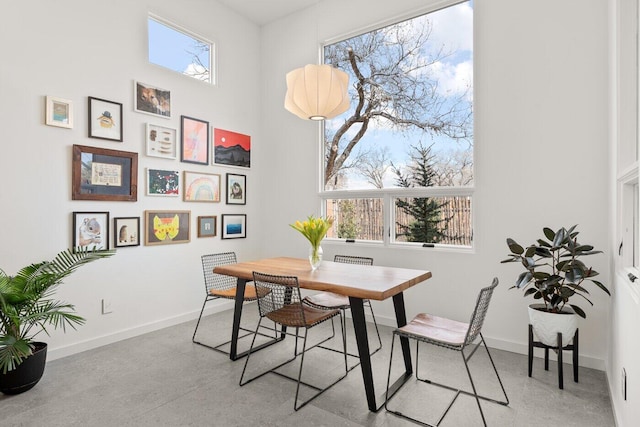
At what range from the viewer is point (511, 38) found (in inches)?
129

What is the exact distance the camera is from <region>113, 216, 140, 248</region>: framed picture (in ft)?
11.6

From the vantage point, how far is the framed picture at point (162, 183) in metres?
3.82

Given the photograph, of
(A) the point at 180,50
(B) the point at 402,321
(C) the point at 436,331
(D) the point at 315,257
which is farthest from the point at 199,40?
(C) the point at 436,331

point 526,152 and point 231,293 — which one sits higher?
point 526,152

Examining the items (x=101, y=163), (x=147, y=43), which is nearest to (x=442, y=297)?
(x=101, y=163)

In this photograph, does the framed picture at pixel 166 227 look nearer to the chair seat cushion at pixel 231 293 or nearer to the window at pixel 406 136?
the chair seat cushion at pixel 231 293

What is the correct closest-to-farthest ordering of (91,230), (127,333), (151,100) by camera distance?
(91,230), (127,333), (151,100)


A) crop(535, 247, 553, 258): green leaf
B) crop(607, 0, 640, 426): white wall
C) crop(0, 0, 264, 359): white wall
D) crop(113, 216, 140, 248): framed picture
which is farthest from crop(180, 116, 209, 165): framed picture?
crop(607, 0, 640, 426): white wall

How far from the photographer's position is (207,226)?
14.4ft

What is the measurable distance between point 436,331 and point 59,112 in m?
3.41

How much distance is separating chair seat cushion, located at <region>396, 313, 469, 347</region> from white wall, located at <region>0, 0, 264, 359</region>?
2700mm

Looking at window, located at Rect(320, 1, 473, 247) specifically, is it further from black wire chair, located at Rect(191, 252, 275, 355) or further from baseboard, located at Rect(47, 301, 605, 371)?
black wire chair, located at Rect(191, 252, 275, 355)

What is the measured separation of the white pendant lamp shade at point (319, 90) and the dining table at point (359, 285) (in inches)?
50.4

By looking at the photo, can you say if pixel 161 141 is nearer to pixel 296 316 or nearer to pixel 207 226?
pixel 207 226
